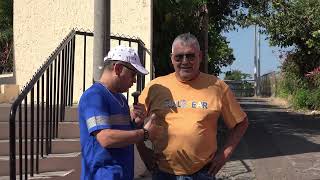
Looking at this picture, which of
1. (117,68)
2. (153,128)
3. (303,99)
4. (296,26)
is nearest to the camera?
(117,68)

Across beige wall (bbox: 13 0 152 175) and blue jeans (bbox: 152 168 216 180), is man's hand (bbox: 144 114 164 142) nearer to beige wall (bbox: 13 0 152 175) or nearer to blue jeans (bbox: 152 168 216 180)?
blue jeans (bbox: 152 168 216 180)

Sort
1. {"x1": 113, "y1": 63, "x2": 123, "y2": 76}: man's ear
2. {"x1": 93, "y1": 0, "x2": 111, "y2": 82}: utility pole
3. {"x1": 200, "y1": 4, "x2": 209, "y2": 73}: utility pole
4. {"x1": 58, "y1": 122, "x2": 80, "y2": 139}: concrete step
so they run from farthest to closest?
1. {"x1": 200, "y1": 4, "x2": 209, "y2": 73}: utility pole
2. {"x1": 58, "y1": 122, "x2": 80, "y2": 139}: concrete step
3. {"x1": 93, "y1": 0, "x2": 111, "y2": 82}: utility pole
4. {"x1": 113, "y1": 63, "x2": 123, "y2": 76}: man's ear

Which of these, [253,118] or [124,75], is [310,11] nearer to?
[253,118]

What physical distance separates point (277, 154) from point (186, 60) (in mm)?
7571

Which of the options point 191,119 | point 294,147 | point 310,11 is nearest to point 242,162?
point 294,147

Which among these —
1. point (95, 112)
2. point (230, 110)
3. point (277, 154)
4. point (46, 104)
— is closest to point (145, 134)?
point (95, 112)

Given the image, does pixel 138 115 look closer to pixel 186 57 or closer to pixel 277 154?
pixel 186 57

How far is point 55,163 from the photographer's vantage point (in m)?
6.17

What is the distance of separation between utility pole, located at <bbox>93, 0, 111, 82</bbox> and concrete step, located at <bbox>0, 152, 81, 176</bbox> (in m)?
1.10

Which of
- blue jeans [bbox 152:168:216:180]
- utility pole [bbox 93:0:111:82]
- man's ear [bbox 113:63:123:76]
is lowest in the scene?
blue jeans [bbox 152:168:216:180]

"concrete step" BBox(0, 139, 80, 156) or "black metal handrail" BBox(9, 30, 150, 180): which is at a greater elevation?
"black metal handrail" BBox(9, 30, 150, 180)

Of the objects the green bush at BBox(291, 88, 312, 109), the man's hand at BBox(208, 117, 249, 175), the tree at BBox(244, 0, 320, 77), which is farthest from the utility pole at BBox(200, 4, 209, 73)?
the green bush at BBox(291, 88, 312, 109)

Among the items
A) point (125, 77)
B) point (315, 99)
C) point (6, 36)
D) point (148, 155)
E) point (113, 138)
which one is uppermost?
point (6, 36)

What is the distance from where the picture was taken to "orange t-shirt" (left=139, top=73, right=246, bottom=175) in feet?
12.9
